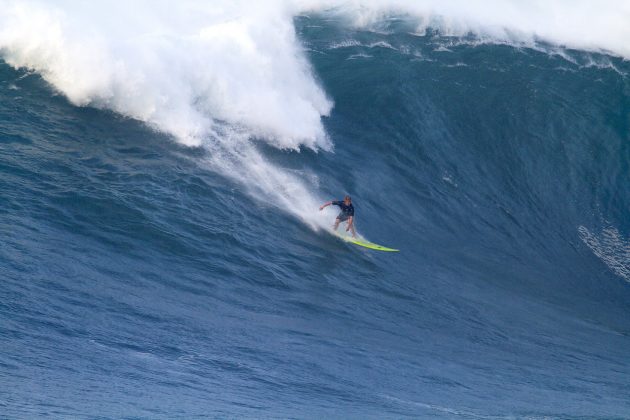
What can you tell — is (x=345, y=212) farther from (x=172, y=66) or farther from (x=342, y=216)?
(x=172, y=66)

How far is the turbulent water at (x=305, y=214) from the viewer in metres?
13.2

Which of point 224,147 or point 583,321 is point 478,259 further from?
point 224,147

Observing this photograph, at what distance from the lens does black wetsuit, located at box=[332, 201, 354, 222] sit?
1923cm

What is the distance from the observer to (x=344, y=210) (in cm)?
1931

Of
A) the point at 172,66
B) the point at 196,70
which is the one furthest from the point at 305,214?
the point at 172,66

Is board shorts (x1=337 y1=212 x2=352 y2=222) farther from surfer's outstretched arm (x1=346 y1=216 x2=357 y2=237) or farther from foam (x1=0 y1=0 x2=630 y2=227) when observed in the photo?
foam (x1=0 y1=0 x2=630 y2=227)

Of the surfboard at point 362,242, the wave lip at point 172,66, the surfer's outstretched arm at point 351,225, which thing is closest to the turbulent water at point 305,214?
the wave lip at point 172,66

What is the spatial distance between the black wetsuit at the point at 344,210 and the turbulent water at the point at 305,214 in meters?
0.49

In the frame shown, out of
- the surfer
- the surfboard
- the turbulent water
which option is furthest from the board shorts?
the turbulent water

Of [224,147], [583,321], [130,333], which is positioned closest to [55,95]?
[224,147]

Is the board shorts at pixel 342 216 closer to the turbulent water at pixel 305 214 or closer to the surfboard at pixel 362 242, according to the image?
the surfboard at pixel 362 242

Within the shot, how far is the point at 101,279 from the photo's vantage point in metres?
14.5

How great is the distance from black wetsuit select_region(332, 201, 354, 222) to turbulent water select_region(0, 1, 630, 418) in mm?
490

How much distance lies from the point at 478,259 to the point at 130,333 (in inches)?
382
